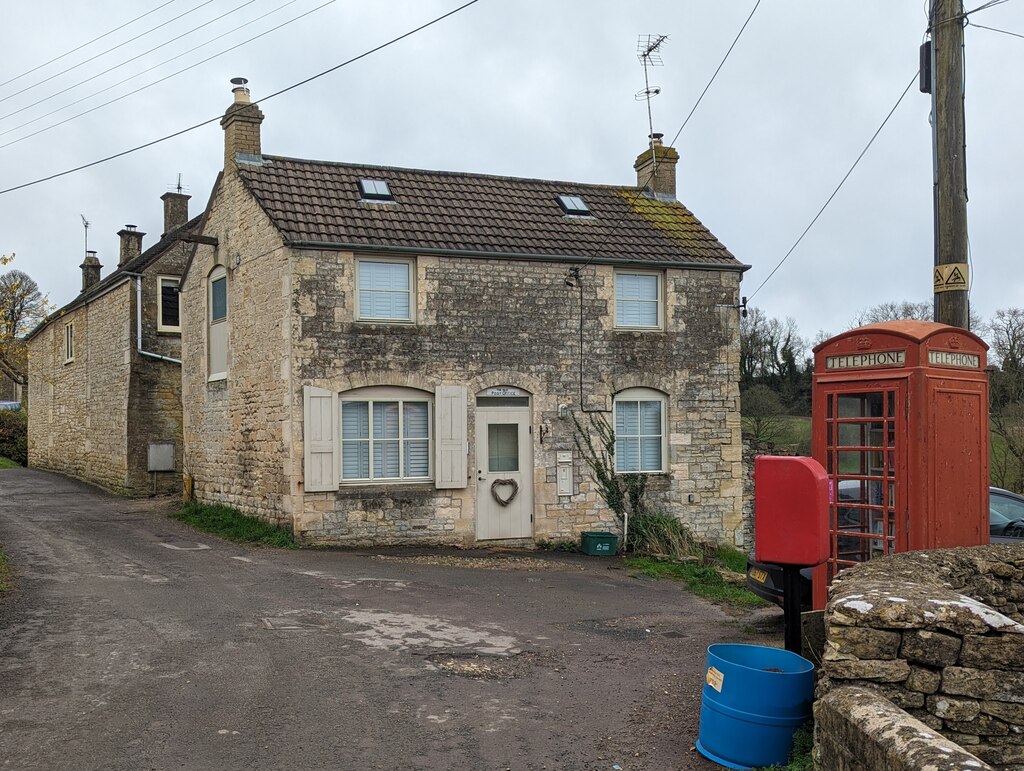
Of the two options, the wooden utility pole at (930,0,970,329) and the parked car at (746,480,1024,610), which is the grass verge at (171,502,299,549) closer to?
the parked car at (746,480,1024,610)

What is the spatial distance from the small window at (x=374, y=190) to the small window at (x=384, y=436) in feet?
12.0

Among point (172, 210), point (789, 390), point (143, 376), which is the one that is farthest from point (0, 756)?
point (789, 390)

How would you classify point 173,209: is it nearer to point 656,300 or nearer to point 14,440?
point 14,440

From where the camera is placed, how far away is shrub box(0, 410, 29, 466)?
116ft

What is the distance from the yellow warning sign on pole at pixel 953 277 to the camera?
26.1 feet

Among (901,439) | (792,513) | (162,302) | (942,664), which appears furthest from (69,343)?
(942,664)

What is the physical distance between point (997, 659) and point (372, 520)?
11228 mm

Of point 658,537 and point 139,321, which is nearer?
point 658,537

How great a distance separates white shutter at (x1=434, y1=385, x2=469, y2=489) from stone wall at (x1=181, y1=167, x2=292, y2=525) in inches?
89.8

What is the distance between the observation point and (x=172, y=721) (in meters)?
6.41

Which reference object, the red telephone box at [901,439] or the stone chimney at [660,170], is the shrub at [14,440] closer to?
the stone chimney at [660,170]

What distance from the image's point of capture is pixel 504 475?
1602cm

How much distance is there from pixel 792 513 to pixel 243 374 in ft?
40.5

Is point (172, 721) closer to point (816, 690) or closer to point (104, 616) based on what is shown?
point (104, 616)
